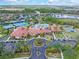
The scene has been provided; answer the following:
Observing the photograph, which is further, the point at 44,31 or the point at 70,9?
the point at 70,9

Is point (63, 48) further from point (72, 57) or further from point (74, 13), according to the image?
point (74, 13)

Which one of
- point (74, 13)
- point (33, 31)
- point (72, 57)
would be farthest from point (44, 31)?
point (74, 13)

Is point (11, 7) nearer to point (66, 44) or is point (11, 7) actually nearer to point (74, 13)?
point (74, 13)

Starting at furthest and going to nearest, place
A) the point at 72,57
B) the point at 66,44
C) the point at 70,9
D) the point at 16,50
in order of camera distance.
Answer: the point at 70,9
the point at 66,44
the point at 16,50
the point at 72,57

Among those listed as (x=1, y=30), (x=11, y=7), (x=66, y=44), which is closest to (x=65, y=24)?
(x=1, y=30)

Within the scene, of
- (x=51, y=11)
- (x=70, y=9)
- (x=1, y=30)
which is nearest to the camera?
(x=1, y=30)

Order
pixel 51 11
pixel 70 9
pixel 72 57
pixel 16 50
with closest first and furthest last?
pixel 72 57 < pixel 16 50 < pixel 51 11 < pixel 70 9

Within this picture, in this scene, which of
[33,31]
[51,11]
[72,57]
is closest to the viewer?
[72,57]

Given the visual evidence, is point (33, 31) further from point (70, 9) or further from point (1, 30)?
point (70, 9)

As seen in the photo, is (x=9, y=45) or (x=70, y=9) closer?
(x=9, y=45)
